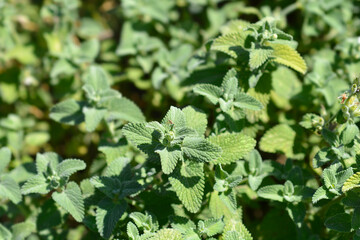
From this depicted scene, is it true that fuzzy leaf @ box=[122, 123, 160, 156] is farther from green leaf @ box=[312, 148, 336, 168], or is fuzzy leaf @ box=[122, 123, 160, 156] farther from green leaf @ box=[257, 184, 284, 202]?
green leaf @ box=[312, 148, 336, 168]

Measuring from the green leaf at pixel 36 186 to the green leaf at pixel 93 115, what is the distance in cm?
48

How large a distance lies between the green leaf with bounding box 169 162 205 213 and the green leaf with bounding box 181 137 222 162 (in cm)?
10

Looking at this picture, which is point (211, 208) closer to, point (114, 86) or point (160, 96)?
point (160, 96)

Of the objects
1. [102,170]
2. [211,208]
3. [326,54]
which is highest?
[326,54]

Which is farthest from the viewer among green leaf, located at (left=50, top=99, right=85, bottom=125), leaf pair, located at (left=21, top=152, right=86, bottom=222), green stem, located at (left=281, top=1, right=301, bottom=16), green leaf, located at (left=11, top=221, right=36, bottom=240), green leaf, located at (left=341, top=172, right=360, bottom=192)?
green stem, located at (left=281, top=1, right=301, bottom=16)

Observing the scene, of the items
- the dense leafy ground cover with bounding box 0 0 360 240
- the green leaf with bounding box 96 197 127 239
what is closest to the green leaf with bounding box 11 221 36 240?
the dense leafy ground cover with bounding box 0 0 360 240

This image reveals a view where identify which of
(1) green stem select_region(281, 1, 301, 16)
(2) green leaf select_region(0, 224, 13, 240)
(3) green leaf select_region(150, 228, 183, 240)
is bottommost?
(2) green leaf select_region(0, 224, 13, 240)

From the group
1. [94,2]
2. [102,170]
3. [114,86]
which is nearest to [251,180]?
[102,170]

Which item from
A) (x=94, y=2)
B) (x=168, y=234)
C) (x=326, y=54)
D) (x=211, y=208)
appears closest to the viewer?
(x=168, y=234)

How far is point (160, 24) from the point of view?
4.15 metres

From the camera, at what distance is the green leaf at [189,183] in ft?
7.49

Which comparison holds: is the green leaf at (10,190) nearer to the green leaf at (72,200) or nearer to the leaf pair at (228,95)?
the green leaf at (72,200)

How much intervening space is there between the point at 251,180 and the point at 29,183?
4.70ft

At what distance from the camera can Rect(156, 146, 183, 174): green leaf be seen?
2.18m
